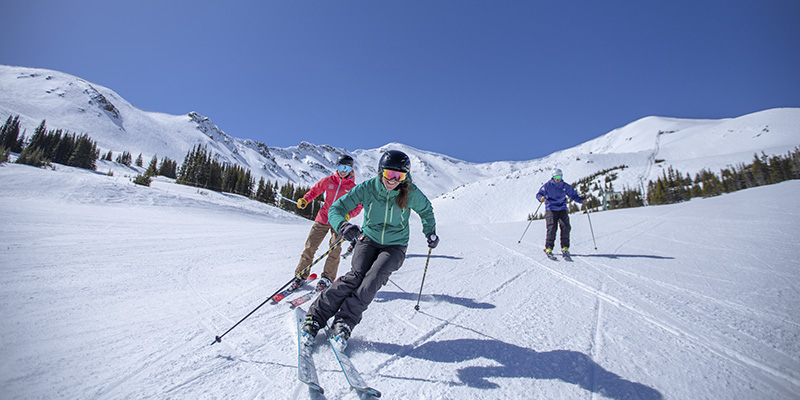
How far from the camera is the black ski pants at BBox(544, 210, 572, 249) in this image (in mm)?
6600

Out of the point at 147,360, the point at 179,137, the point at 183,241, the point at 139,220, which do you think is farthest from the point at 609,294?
the point at 179,137

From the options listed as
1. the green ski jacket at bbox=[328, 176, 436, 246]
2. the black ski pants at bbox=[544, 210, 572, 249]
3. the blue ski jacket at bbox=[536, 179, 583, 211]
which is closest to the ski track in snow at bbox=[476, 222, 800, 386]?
the green ski jacket at bbox=[328, 176, 436, 246]

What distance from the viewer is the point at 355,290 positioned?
105 inches

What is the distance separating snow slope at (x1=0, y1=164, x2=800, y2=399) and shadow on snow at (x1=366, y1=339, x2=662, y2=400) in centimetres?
1

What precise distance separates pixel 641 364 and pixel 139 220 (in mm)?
12332

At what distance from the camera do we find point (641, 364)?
7.07 feet

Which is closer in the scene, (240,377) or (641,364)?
(240,377)

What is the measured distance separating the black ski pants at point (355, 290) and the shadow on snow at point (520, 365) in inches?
14.1

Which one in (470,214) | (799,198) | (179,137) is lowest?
(470,214)

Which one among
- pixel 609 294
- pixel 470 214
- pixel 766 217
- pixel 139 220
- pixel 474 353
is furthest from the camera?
pixel 470 214

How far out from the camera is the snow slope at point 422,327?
1860mm

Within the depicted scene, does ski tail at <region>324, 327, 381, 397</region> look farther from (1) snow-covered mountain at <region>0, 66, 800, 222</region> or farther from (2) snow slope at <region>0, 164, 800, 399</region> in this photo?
(1) snow-covered mountain at <region>0, 66, 800, 222</region>

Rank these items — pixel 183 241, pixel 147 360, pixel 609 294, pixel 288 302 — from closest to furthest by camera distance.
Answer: pixel 147 360 → pixel 288 302 → pixel 609 294 → pixel 183 241

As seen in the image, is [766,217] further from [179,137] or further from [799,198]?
[179,137]
